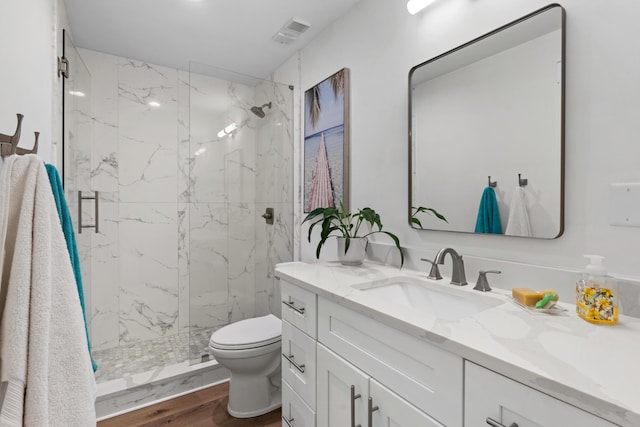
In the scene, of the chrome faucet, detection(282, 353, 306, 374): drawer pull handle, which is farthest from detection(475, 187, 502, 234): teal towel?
detection(282, 353, 306, 374): drawer pull handle

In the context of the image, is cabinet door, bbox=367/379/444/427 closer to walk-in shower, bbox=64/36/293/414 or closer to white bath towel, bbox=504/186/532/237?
white bath towel, bbox=504/186/532/237

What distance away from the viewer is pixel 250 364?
6.07 ft

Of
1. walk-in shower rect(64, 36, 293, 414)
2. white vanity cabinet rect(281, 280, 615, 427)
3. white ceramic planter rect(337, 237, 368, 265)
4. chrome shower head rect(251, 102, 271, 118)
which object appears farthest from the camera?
chrome shower head rect(251, 102, 271, 118)

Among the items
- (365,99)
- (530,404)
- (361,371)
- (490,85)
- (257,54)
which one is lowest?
(361,371)

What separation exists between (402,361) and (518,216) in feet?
2.23

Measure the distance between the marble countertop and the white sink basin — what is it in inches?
1.8

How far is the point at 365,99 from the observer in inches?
73.4

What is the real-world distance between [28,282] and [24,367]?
0.61ft

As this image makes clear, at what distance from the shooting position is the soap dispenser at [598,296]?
0.85 meters

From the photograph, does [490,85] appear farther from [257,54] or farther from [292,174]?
[257,54]

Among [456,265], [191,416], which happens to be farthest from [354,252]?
[191,416]

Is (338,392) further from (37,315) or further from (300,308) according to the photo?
(37,315)

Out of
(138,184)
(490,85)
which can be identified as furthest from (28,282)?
(138,184)

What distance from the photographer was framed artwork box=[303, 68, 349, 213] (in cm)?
200
